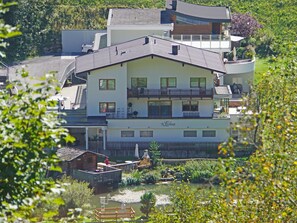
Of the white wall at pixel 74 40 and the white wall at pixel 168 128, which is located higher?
the white wall at pixel 74 40

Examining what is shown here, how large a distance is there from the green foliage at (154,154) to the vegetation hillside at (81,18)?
1426 centimetres

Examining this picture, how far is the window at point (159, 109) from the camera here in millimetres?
45653

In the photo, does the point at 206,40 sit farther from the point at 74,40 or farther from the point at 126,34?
the point at 74,40

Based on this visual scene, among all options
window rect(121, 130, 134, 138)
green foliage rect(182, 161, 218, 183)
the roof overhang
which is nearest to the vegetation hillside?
the roof overhang

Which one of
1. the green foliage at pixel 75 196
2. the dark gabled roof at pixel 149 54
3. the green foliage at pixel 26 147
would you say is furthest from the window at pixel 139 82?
the green foliage at pixel 26 147

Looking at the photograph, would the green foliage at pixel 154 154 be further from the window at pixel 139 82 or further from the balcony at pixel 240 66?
the balcony at pixel 240 66

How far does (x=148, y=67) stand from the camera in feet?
150

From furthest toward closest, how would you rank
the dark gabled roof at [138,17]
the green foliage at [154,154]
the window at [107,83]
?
1. the dark gabled roof at [138,17]
2. the window at [107,83]
3. the green foliage at [154,154]

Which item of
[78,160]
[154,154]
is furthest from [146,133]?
[78,160]

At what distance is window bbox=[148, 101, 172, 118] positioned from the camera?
1797 inches

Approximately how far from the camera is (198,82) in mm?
46000

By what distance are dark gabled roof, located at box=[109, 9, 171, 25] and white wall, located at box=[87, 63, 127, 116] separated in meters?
9.40

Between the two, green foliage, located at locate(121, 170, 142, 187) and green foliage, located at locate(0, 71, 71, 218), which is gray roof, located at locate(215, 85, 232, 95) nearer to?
green foliage, located at locate(121, 170, 142, 187)

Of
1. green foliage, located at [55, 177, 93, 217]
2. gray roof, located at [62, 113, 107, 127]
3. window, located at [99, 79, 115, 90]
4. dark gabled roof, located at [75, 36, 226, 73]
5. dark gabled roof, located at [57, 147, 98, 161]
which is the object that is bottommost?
green foliage, located at [55, 177, 93, 217]
